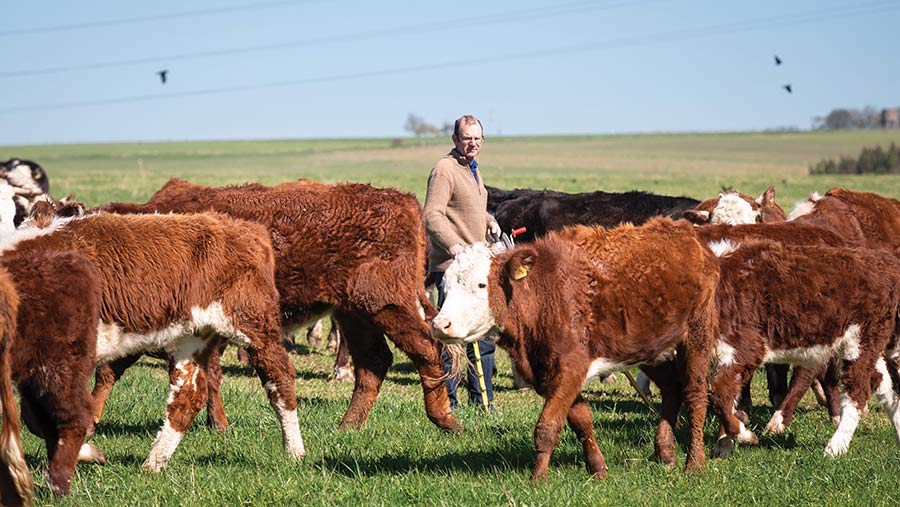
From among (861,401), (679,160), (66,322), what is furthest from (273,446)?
(679,160)

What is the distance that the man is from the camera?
8898 mm

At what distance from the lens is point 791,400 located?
9125mm

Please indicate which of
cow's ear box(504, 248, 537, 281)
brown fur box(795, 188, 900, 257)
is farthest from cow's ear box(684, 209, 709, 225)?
cow's ear box(504, 248, 537, 281)

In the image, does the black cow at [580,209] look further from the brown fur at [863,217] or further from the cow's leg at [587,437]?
the cow's leg at [587,437]

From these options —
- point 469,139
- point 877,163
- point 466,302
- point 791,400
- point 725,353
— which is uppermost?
point 469,139

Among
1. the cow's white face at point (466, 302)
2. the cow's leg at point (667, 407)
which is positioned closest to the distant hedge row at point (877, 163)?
the cow's leg at point (667, 407)

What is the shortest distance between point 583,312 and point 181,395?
2.85 m

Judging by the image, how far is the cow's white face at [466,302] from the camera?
22.2 feet

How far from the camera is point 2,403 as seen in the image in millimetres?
5980

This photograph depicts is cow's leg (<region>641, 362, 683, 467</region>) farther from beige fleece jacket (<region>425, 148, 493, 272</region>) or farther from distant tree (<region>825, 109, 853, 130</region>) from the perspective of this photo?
distant tree (<region>825, 109, 853, 130</region>)

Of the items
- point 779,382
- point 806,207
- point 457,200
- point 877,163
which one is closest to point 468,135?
point 457,200

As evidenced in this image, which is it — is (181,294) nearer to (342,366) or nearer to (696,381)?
(696,381)

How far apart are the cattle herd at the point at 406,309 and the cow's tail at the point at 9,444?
0.04 ft

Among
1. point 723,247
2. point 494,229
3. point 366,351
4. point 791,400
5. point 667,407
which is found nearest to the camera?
point 667,407
